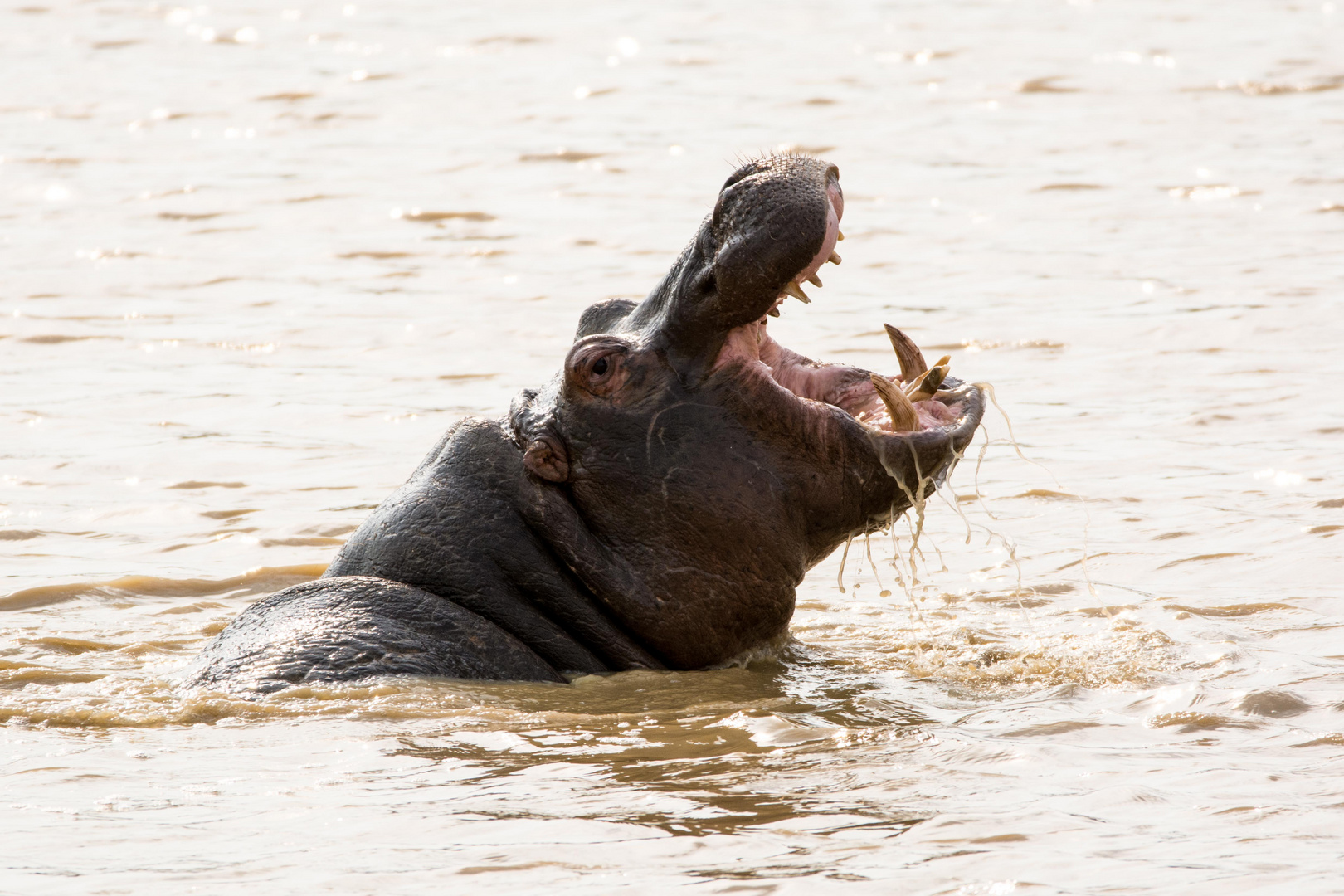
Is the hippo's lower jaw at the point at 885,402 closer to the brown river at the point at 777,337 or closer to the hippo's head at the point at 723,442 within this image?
the hippo's head at the point at 723,442

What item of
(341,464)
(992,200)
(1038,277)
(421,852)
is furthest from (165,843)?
(992,200)

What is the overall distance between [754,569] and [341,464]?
4.69m

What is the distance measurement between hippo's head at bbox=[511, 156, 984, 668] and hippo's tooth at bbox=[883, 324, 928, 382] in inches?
0.5

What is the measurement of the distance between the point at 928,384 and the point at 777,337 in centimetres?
673

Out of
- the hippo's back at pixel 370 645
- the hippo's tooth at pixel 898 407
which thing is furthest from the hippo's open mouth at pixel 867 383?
the hippo's back at pixel 370 645

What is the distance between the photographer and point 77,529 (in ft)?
31.3

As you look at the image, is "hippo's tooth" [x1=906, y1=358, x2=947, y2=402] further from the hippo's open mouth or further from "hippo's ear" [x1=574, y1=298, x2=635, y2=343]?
"hippo's ear" [x1=574, y1=298, x2=635, y2=343]

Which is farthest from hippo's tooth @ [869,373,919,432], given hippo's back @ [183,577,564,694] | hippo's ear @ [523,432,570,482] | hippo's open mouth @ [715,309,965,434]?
hippo's back @ [183,577,564,694]

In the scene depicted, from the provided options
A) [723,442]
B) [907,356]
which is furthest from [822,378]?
[723,442]

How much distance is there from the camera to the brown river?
16.5 ft

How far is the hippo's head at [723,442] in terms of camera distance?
6.12 metres

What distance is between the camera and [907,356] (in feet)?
21.1

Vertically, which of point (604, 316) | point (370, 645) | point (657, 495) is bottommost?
point (370, 645)

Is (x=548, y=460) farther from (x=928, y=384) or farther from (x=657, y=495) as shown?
(x=928, y=384)
